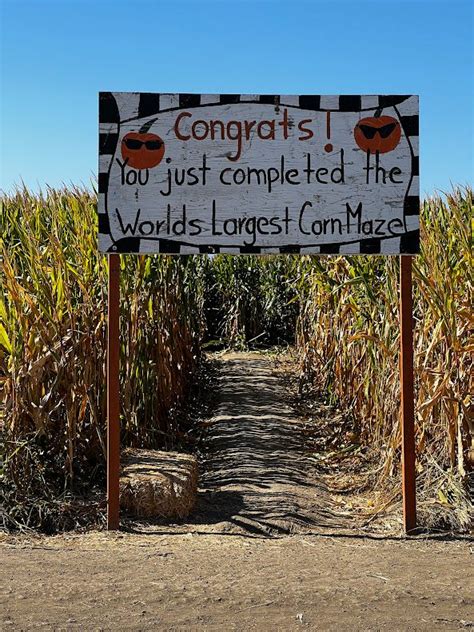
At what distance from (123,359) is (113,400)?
1.18 m

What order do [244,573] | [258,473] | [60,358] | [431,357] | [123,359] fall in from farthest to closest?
1. [258,473]
2. [123,359]
3. [431,357]
4. [60,358]
5. [244,573]

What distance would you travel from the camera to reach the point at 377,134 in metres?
6.05

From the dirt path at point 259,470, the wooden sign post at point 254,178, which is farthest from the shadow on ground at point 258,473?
the wooden sign post at point 254,178

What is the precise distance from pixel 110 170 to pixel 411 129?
2.10m

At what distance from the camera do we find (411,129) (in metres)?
6.05

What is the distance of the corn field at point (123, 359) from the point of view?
6418 millimetres

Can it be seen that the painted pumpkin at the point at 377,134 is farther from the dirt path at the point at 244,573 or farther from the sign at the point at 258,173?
the dirt path at the point at 244,573

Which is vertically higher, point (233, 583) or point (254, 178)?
point (254, 178)

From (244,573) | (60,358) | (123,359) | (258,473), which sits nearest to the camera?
(244,573)

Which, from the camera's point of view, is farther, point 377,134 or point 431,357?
point 431,357

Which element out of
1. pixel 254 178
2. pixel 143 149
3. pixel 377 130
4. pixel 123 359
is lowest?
pixel 123 359

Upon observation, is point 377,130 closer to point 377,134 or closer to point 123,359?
point 377,134

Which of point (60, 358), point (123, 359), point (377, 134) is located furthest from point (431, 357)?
point (60, 358)

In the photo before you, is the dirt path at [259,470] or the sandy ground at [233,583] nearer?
the sandy ground at [233,583]
